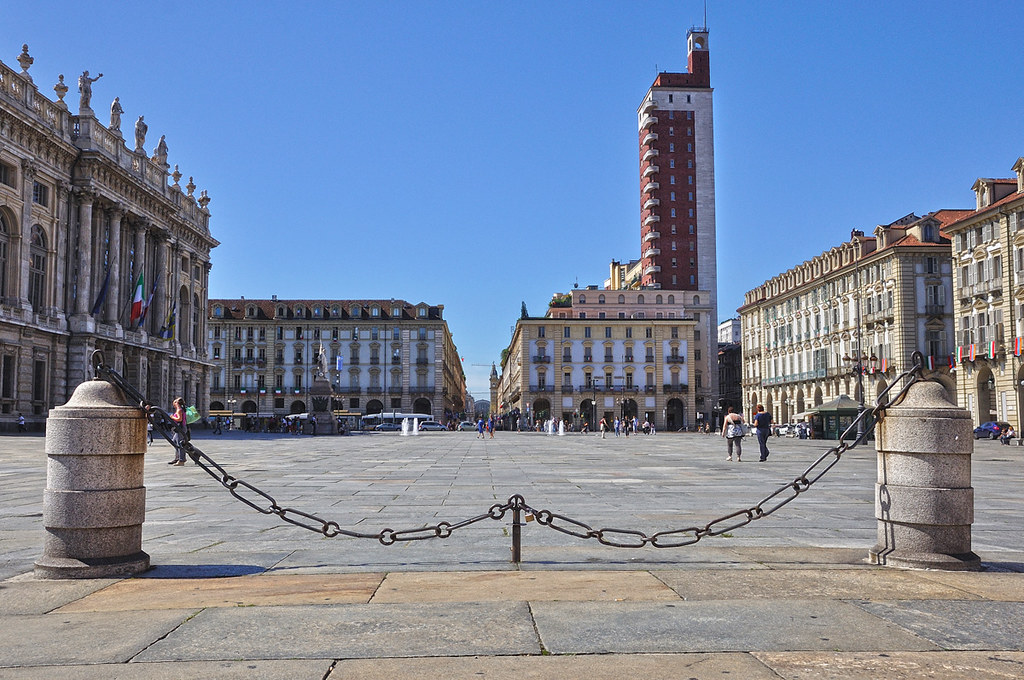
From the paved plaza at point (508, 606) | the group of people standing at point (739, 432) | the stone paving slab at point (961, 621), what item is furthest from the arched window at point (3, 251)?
the stone paving slab at point (961, 621)

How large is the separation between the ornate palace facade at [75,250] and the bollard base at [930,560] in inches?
1550

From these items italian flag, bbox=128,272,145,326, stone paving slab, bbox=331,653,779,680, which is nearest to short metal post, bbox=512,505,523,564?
stone paving slab, bbox=331,653,779,680

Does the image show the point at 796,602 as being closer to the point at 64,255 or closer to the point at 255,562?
the point at 255,562

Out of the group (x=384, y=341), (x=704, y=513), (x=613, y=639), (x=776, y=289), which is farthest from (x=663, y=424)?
(x=613, y=639)

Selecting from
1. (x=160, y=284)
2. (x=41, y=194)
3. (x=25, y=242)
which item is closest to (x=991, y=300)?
(x=25, y=242)

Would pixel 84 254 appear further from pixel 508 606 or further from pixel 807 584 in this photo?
pixel 807 584

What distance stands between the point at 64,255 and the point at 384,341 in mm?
54560

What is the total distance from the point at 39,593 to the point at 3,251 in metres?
46.3

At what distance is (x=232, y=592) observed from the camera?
5.84 meters

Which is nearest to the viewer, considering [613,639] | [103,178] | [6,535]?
[613,639]

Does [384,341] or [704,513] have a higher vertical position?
[384,341]

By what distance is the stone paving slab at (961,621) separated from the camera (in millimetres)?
4551

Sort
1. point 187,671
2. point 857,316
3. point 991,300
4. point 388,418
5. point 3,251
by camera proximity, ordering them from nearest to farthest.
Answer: point 187,671 → point 3,251 → point 991,300 → point 857,316 → point 388,418

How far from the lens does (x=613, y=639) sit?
4590mm
